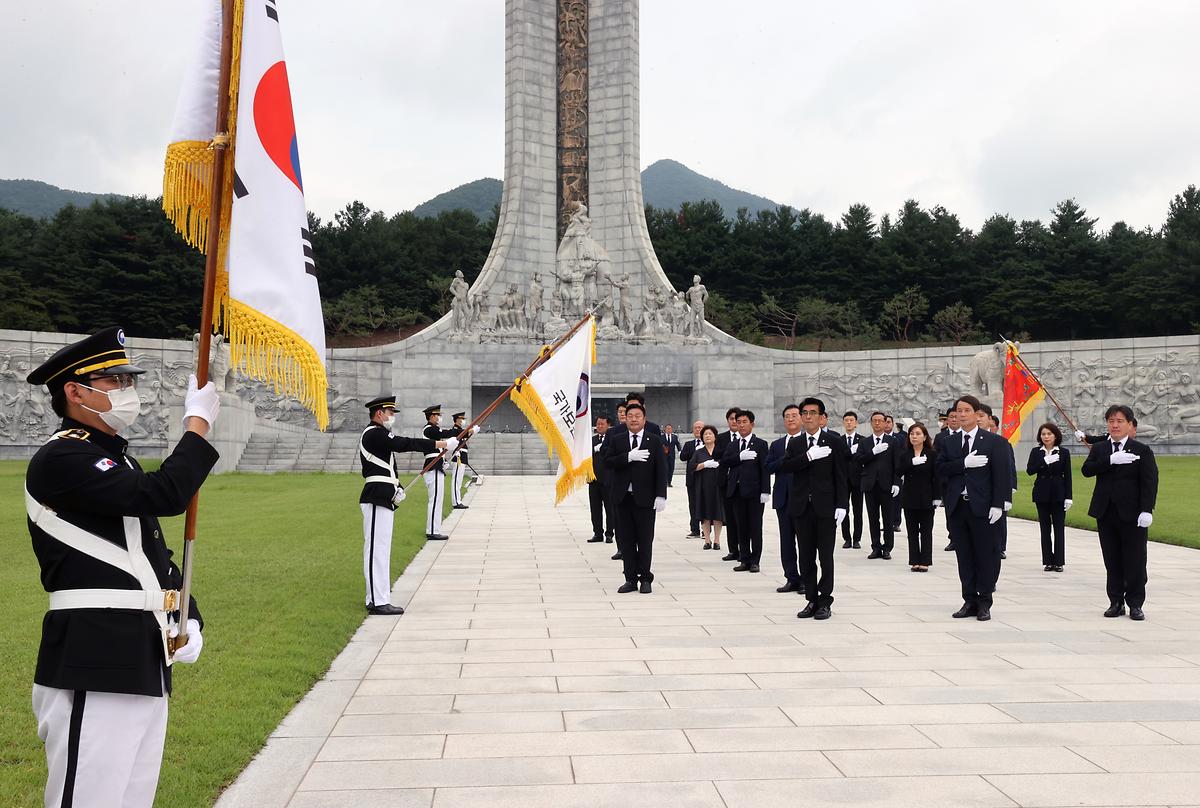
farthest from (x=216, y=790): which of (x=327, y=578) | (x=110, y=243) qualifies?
(x=110, y=243)

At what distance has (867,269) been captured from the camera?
2156 inches

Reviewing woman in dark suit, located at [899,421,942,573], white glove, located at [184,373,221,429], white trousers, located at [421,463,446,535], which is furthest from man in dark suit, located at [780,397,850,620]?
white trousers, located at [421,463,446,535]

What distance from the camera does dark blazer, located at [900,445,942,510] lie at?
10.6 metres

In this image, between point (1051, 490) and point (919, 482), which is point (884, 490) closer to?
point (919, 482)

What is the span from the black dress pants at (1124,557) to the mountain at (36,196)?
116378 millimetres

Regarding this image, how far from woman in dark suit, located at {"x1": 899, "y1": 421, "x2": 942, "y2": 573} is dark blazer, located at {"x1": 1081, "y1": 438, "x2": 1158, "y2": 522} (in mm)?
2643

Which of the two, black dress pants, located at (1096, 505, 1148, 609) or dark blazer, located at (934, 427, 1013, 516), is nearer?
black dress pants, located at (1096, 505, 1148, 609)

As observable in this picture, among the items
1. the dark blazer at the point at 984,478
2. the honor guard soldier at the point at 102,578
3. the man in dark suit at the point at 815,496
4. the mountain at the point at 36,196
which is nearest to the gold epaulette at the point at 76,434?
the honor guard soldier at the point at 102,578

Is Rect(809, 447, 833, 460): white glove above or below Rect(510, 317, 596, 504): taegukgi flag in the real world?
below

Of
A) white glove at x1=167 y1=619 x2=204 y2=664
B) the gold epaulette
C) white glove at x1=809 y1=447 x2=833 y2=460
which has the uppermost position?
the gold epaulette

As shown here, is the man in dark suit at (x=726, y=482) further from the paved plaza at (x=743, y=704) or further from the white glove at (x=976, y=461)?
the white glove at (x=976, y=461)

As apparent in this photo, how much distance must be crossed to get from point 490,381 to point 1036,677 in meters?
29.4

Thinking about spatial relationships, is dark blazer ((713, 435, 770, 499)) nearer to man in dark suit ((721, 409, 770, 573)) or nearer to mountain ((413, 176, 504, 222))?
man in dark suit ((721, 409, 770, 573))

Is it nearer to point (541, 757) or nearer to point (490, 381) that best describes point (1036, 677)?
point (541, 757)
